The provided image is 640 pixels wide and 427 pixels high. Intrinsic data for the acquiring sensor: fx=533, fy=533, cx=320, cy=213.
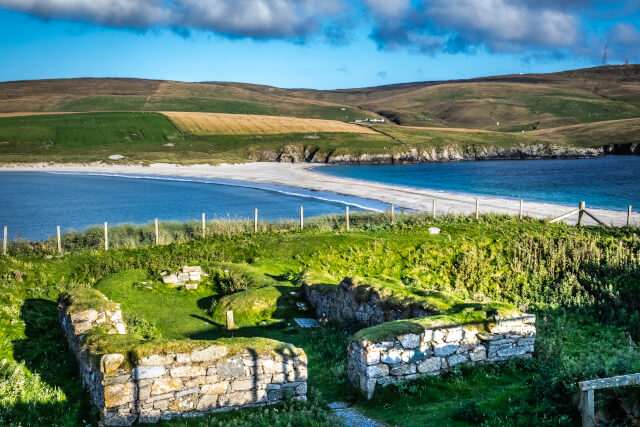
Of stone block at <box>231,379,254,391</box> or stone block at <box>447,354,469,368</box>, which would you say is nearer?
stone block at <box>231,379,254,391</box>

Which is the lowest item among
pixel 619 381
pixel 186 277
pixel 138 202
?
pixel 138 202

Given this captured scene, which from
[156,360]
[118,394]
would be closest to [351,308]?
[156,360]

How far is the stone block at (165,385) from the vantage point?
984cm

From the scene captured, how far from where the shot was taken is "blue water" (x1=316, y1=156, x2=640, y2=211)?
64.2 m

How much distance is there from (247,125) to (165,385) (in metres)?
150

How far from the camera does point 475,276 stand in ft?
72.8

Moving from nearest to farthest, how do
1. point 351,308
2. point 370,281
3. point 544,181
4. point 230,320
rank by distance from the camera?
point 230,320, point 351,308, point 370,281, point 544,181

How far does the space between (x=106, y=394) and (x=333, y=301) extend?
864 cm

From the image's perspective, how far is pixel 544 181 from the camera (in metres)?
85.8

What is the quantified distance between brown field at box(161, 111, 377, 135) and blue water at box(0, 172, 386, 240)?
206 ft

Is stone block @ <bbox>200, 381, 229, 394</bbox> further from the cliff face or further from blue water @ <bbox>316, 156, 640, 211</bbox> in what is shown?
the cliff face

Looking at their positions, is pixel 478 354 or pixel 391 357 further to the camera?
pixel 478 354

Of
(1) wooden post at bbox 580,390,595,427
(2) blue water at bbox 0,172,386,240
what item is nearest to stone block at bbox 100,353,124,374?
(1) wooden post at bbox 580,390,595,427

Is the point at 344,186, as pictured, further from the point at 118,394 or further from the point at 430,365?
the point at 118,394
